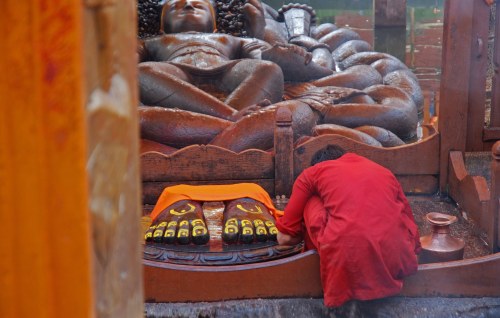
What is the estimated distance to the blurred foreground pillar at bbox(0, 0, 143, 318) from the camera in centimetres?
53

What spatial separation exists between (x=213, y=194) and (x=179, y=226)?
1.26 ft

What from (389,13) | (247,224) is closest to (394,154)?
(247,224)

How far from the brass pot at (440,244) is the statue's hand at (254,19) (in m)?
3.34

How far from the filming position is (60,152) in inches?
21.4

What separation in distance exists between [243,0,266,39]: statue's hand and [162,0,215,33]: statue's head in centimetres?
30

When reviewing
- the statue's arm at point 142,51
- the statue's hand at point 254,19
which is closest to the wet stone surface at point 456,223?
the statue's arm at point 142,51

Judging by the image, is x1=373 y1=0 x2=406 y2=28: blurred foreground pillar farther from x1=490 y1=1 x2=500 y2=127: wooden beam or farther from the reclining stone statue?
x1=490 y1=1 x2=500 y2=127: wooden beam

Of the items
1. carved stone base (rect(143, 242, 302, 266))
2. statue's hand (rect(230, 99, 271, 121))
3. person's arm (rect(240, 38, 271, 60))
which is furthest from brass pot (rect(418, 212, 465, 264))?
person's arm (rect(240, 38, 271, 60))

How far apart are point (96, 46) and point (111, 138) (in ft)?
0.27

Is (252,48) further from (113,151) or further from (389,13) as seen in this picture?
(113,151)

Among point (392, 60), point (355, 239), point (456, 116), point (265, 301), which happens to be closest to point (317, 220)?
point (355, 239)

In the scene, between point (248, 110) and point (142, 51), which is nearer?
point (248, 110)

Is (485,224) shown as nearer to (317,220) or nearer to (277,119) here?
(317,220)

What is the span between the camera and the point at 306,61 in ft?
14.9
